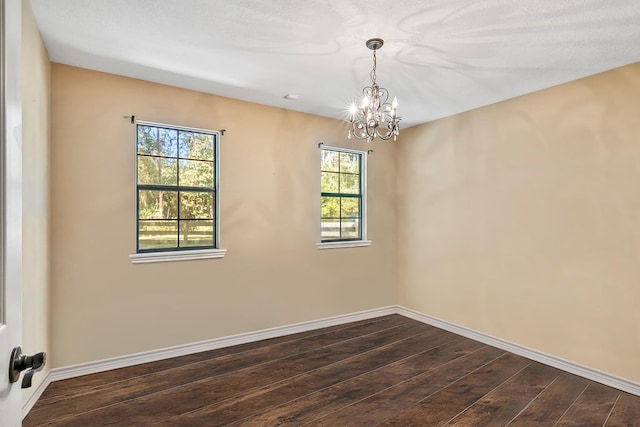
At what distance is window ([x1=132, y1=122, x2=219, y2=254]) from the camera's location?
3.29m

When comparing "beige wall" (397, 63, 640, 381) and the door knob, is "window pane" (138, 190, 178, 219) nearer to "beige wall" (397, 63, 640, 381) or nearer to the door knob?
the door knob

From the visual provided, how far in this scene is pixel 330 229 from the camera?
448 centimetres

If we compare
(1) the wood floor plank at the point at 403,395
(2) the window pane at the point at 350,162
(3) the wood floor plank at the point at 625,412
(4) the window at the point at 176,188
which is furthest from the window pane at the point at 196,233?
(3) the wood floor plank at the point at 625,412

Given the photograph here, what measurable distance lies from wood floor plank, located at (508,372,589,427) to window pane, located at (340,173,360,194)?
9.70ft

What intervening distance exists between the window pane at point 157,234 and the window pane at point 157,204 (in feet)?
0.23

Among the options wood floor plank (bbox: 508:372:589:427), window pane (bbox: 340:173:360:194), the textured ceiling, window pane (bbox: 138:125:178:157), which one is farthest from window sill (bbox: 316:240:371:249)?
wood floor plank (bbox: 508:372:589:427)

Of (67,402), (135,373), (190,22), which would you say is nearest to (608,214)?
(190,22)

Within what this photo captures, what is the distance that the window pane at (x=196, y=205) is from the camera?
11.4 feet

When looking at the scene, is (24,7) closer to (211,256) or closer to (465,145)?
(211,256)

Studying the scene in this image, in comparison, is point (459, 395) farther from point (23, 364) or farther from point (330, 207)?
point (23, 364)

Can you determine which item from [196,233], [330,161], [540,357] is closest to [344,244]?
[330,161]

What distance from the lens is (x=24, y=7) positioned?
203 cm

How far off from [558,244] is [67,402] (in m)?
4.36

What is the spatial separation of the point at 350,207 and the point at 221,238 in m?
1.85
